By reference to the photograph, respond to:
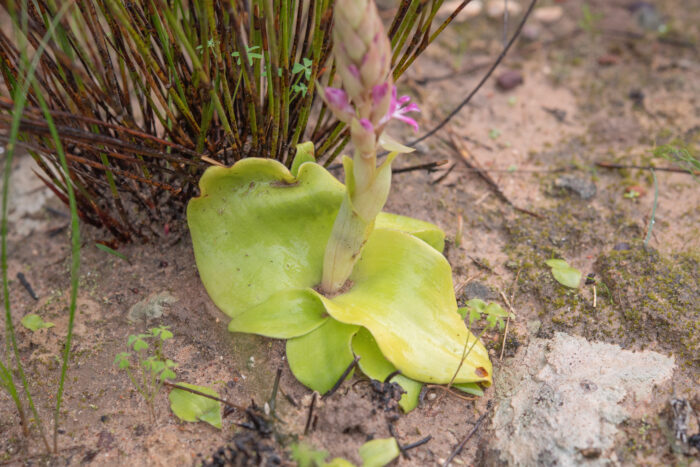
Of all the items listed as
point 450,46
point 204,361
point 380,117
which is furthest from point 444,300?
point 450,46

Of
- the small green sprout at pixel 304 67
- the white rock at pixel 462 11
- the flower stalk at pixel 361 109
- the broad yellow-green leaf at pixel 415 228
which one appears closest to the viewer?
the flower stalk at pixel 361 109

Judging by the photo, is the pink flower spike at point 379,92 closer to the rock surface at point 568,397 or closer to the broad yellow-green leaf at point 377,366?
the broad yellow-green leaf at point 377,366

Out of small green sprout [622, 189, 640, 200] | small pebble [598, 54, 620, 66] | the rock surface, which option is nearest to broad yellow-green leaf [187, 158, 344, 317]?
the rock surface

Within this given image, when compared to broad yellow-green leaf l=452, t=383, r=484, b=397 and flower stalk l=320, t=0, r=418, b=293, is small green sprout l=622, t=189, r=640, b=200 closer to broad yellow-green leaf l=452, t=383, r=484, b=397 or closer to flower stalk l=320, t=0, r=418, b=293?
broad yellow-green leaf l=452, t=383, r=484, b=397

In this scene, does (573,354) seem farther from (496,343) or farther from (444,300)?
(444,300)

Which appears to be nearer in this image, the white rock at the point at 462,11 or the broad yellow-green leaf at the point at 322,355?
the broad yellow-green leaf at the point at 322,355

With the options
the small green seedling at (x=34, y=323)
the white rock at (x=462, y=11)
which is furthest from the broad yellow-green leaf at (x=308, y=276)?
the white rock at (x=462, y=11)

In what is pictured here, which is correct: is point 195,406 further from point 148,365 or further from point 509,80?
point 509,80

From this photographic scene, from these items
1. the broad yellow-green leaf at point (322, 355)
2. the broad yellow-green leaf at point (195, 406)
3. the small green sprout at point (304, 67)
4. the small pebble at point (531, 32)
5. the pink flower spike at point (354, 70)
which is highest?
the pink flower spike at point (354, 70)
